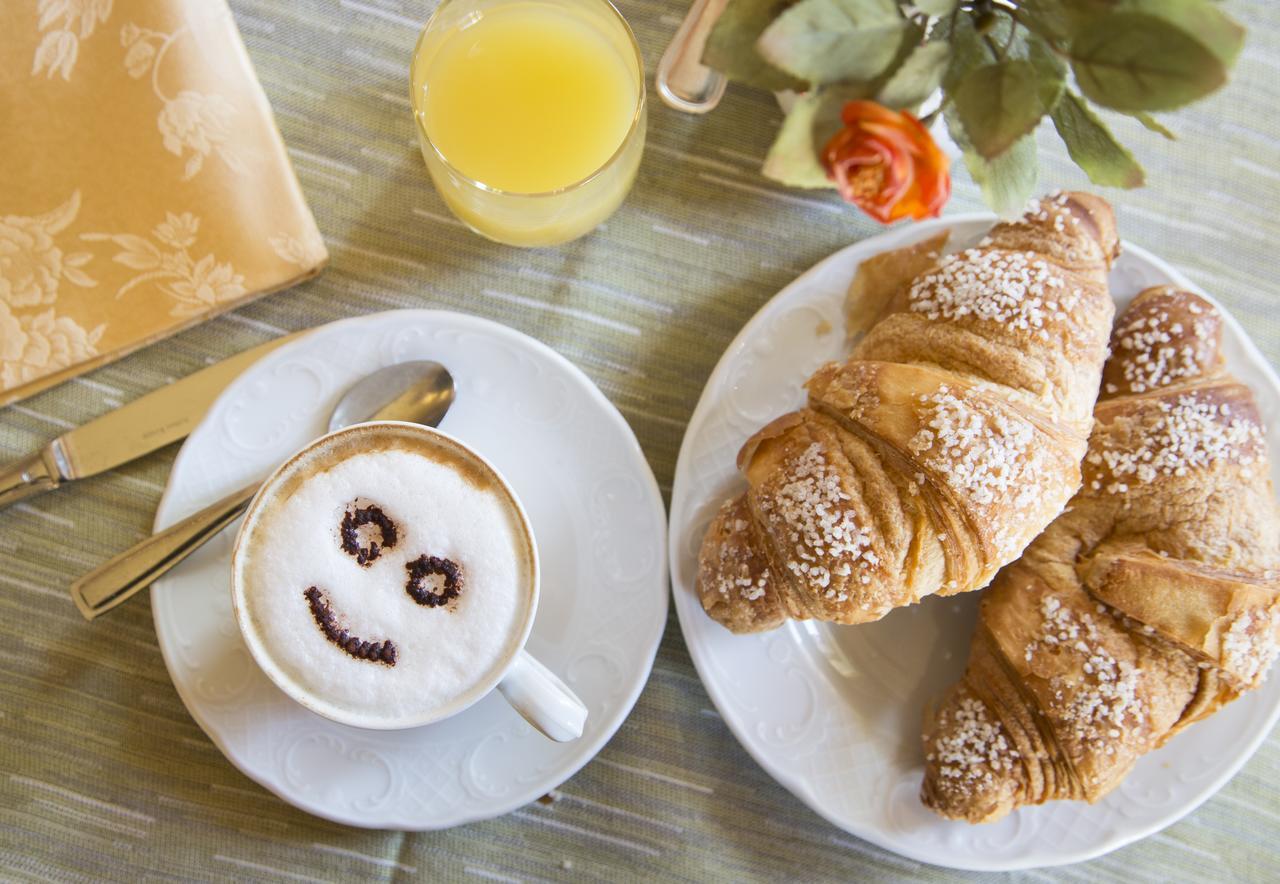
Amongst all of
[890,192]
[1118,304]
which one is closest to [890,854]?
[1118,304]

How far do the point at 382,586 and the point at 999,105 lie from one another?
0.77 metres

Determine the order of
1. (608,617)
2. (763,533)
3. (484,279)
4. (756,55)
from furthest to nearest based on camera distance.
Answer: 1. (484,279)
2. (608,617)
3. (763,533)
4. (756,55)

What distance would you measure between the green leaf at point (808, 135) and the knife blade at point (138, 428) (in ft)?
2.49

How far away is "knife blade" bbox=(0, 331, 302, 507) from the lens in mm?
1296

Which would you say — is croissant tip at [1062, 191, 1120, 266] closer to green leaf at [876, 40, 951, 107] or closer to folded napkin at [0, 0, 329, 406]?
green leaf at [876, 40, 951, 107]

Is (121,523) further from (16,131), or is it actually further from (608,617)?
(608,617)

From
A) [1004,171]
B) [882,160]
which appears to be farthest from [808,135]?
[1004,171]

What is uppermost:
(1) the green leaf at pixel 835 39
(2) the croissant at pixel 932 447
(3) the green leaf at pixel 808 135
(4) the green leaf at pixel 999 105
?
(1) the green leaf at pixel 835 39

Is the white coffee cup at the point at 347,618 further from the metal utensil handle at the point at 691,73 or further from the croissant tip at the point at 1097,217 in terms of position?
the croissant tip at the point at 1097,217

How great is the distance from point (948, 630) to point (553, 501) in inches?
22.4

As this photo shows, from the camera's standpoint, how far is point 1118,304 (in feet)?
4.35

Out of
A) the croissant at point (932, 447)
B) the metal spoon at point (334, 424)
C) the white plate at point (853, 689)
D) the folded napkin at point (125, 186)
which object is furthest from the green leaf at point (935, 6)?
the folded napkin at point (125, 186)

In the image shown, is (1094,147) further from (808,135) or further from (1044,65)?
(808,135)

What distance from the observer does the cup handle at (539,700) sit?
1079 mm
